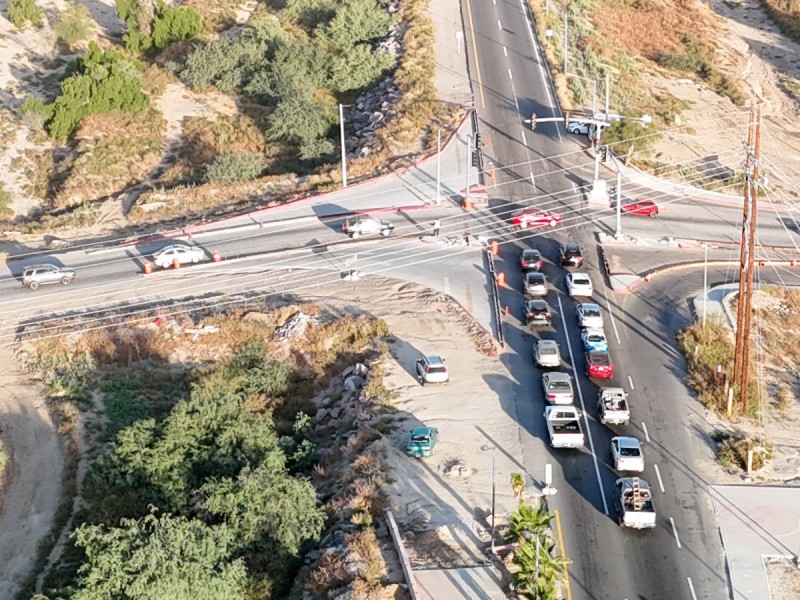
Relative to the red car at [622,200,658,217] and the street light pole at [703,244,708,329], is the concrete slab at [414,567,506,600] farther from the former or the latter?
the red car at [622,200,658,217]

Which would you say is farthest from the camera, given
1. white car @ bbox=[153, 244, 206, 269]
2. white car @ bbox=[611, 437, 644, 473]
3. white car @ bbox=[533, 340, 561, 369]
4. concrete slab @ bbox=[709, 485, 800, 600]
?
white car @ bbox=[153, 244, 206, 269]

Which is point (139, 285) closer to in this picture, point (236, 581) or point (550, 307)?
point (550, 307)

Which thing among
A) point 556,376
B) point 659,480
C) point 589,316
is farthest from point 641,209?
point 659,480

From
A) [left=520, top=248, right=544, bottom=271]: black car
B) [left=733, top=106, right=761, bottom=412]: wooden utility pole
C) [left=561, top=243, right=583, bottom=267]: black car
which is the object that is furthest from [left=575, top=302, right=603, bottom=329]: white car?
[left=733, top=106, right=761, bottom=412]: wooden utility pole

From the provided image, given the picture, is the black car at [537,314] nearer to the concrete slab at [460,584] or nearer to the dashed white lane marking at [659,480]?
the dashed white lane marking at [659,480]

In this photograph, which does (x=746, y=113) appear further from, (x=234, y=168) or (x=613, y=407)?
(x=613, y=407)

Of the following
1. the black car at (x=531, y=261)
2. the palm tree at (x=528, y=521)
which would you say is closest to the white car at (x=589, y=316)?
the black car at (x=531, y=261)
